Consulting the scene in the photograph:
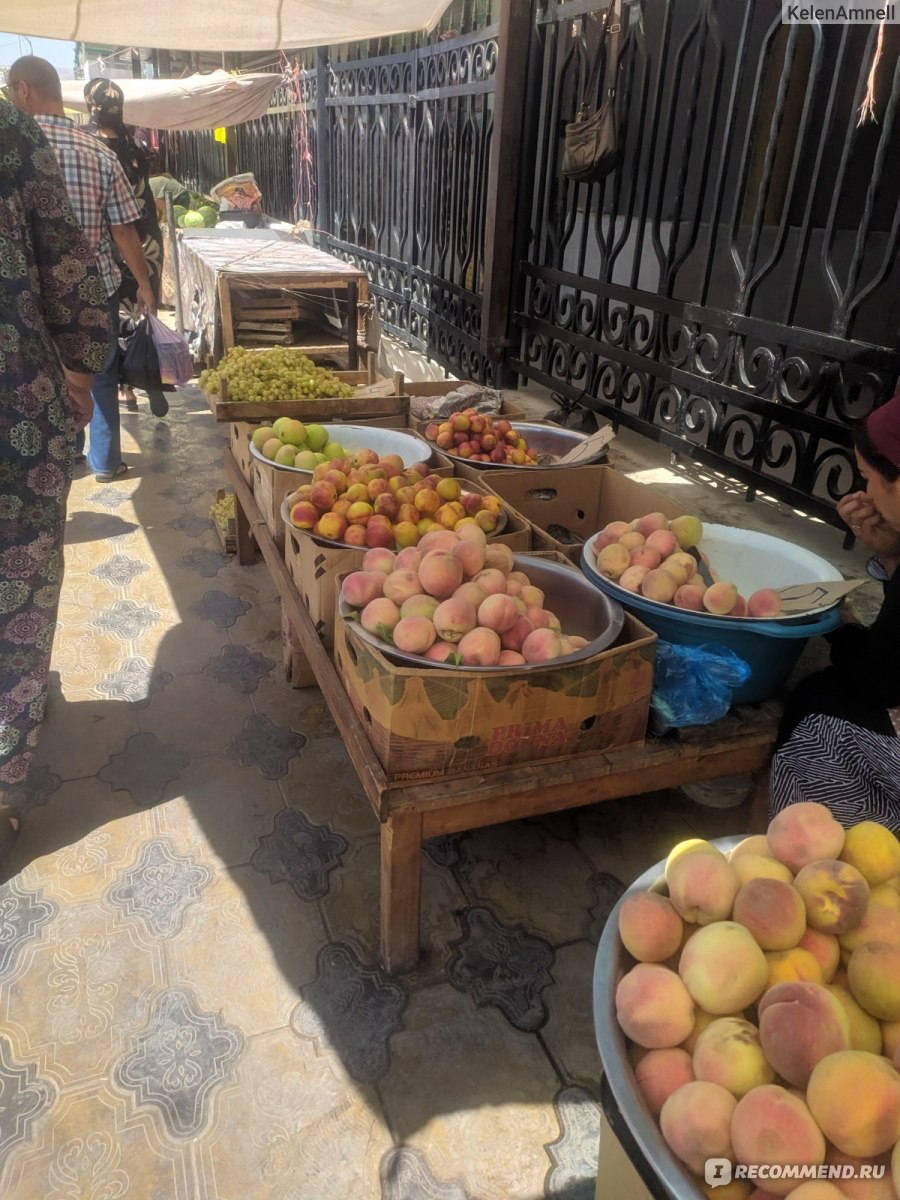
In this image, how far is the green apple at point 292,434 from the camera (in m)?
3.05

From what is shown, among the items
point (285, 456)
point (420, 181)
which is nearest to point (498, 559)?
point (285, 456)

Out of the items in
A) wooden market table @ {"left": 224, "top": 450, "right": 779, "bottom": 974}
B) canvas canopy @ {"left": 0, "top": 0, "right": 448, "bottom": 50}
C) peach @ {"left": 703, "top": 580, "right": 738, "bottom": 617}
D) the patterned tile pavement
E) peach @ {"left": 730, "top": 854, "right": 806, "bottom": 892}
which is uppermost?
canvas canopy @ {"left": 0, "top": 0, "right": 448, "bottom": 50}

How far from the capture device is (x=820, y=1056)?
94 centimetres

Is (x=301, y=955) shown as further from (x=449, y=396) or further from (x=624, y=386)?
(x=624, y=386)

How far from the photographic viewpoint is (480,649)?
5.64 ft

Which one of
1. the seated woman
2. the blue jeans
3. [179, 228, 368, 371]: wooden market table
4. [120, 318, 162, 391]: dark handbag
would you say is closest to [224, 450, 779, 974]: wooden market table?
the seated woman

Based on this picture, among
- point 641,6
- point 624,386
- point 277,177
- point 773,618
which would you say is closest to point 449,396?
point 624,386

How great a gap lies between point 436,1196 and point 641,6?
392cm

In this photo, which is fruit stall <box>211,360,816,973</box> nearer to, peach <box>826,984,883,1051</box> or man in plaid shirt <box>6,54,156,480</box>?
peach <box>826,984,883,1051</box>

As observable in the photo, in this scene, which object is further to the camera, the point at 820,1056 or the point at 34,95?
the point at 34,95

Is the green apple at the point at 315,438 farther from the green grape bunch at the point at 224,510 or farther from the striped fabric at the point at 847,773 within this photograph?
the striped fabric at the point at 847,773

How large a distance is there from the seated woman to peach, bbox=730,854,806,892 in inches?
28.9

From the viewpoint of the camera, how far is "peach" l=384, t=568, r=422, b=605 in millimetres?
1888

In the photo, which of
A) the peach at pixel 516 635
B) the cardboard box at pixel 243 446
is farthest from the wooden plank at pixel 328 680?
the peach at pixel 516 635
